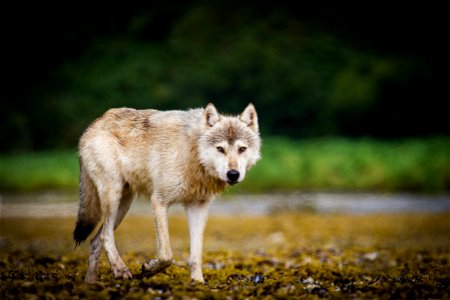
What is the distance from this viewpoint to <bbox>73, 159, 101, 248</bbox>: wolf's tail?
8.62 metres

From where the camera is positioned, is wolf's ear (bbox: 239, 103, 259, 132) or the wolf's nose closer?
the wolf's nose

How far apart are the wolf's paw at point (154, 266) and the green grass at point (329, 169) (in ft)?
66.5

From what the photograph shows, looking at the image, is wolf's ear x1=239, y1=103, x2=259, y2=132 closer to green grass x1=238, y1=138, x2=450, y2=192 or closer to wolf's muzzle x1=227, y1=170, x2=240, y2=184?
wolf's muzzle x1=227, y1=170, x2=240, y2=184

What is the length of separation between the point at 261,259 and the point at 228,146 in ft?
12.7

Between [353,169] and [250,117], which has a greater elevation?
[353,169]

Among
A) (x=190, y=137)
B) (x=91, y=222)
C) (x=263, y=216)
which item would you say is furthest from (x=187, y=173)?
(x=263, y=216)

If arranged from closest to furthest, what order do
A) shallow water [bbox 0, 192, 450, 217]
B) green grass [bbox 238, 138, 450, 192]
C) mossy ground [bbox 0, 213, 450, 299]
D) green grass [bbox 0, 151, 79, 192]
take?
mossy ground [bbox 0, 213, 450, 299] → shallow water [bbox 0, 192, 450, 217] → green grass [bbox 238, 138, 450, 192] → green grass [bbox 0, 151, 79, 192]

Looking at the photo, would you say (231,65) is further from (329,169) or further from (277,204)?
(277,204)

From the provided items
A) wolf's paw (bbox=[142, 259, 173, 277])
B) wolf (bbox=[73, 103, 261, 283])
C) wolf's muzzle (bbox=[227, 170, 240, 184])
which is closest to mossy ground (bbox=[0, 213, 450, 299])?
wolf's paw (bbox=[142, 259, 173, 277])

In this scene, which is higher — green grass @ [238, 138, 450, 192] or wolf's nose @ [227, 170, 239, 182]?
green grass @ [238, 138, 450, 192]

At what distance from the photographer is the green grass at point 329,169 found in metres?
28.4

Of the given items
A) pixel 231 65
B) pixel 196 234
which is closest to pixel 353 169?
pixel 231 65

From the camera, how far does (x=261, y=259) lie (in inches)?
443

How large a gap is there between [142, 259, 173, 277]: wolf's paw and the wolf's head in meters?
1.17
